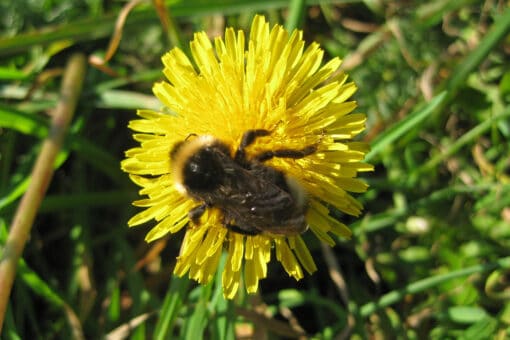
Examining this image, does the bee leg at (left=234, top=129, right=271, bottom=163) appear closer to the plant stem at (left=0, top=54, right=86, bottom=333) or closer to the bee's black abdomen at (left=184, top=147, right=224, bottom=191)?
the bee's black abdomen at (left=184, top=147, right=224, bottom=191)

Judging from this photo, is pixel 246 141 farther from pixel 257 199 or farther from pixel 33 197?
pixel 33 197

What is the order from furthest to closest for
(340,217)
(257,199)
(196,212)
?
(340,217) < (196,212) < (257,199)

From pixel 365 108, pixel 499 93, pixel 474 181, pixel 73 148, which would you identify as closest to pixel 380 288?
pixel 474 181

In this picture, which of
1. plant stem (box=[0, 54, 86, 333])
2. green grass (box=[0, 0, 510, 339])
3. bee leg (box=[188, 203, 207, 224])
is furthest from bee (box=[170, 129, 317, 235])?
plant stem (box=[0, 54, 86, 333])

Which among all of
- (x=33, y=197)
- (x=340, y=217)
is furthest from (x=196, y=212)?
(x=340, y=217)

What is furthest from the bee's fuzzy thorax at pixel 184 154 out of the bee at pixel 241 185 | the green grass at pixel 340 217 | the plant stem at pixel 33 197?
the plant stem at pixel 33 197

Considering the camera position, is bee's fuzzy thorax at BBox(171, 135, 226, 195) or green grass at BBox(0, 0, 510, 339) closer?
bee's fuzzy thorax at BBox(171, 135, 226, 195)
